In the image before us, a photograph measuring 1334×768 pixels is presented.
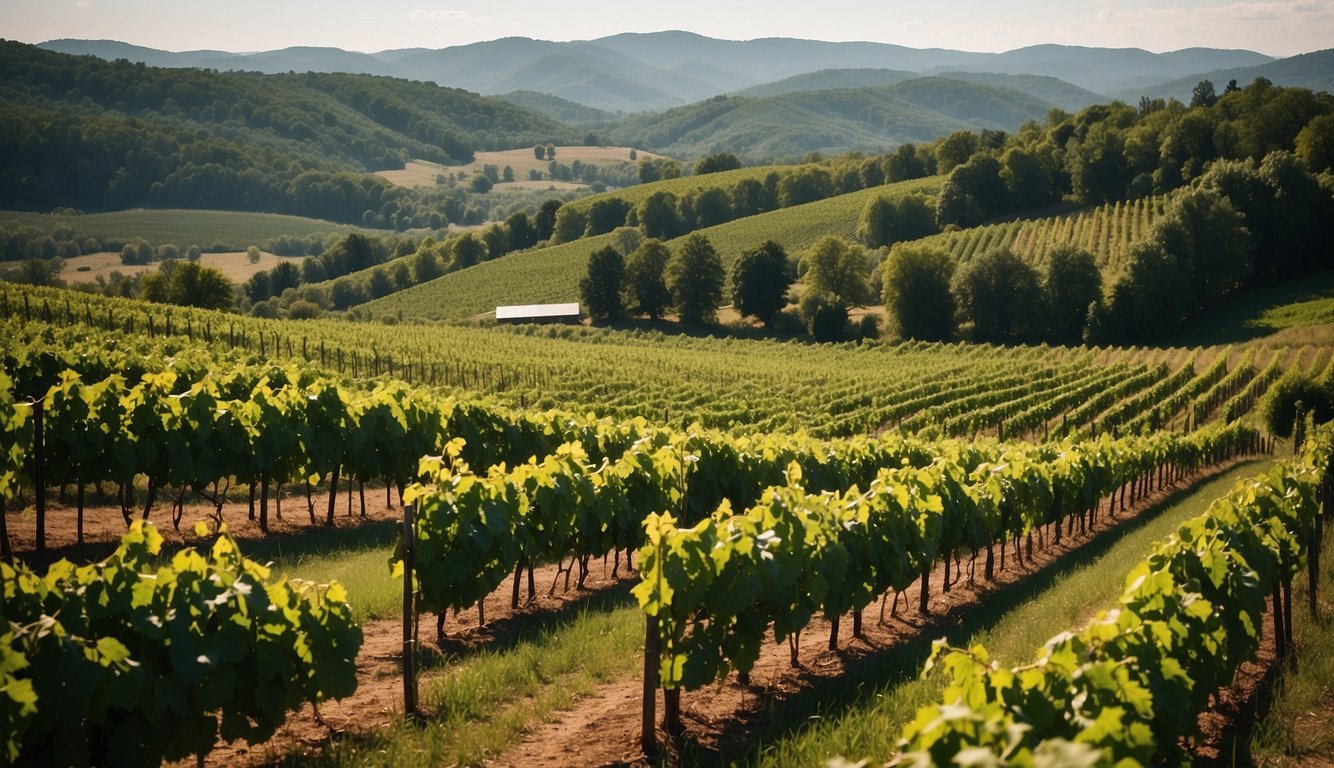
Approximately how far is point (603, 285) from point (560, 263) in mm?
21951

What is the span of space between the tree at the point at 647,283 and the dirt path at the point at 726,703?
69.8 metres

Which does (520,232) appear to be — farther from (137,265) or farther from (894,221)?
(137,265)

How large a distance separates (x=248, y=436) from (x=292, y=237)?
16145cm

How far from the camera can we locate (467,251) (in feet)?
375

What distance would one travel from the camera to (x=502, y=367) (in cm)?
3909

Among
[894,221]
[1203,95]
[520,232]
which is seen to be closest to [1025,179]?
[894,221]

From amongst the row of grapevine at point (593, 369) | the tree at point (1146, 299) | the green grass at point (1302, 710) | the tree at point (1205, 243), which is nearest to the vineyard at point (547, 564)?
the green grass at point (1302, 710)

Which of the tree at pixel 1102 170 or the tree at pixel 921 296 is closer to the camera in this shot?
the tree at pixel 921 296

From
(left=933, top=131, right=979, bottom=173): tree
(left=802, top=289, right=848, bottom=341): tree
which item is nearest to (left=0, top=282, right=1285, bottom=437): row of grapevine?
(left=802, top=289, right=848, bottom=341): tree

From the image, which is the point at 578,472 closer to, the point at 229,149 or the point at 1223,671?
the point at 1223,671

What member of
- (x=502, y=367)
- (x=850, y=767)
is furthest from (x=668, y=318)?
(x=850, y=767)

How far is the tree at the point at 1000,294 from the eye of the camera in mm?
69812

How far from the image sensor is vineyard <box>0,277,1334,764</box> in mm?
5785

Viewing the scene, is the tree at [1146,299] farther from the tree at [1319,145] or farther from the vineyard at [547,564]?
the vineyard at [547,564]
